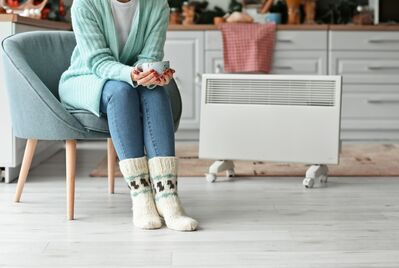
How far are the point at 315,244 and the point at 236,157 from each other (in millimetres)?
1216

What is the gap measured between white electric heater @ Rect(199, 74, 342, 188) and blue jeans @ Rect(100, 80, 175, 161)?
938 mm

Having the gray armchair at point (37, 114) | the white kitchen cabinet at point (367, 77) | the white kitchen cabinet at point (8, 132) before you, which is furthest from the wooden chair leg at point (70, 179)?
the white kitchen cabinet at point (367, 77)

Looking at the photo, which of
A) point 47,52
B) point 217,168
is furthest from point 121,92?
point 217,168

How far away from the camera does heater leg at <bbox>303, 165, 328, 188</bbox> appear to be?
138 inches

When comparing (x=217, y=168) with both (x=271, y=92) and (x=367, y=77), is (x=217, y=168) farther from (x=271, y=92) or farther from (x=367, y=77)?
(x=367, y=77)

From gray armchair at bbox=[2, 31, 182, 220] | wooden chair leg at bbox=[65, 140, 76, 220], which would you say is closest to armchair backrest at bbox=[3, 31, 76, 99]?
gray armchair at bbox=[2, 31, 182, 220]

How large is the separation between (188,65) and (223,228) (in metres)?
2.63

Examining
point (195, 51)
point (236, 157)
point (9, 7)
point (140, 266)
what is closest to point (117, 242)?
point (140, 266)

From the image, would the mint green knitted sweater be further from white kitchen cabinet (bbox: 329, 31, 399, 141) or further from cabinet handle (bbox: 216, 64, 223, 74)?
white kitchen cabinet (bbox: 329, 31, 399, 141)

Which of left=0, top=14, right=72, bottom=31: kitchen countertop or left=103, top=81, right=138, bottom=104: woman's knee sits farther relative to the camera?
left=0, top=14, right=72, bottom=31: kitchen countertop

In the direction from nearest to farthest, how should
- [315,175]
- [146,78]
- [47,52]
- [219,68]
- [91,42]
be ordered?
1. [146,78]
2. [91,42]
3. [47,52]
4. [315,175]
5. [219,68]

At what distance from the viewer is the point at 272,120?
3.62 metres

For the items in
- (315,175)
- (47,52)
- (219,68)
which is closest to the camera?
(47,52)

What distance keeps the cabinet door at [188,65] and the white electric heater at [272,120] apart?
59.2 inches
